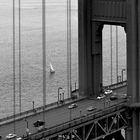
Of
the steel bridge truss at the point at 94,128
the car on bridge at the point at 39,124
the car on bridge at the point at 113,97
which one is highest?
the car on bridge at the point at 113,97

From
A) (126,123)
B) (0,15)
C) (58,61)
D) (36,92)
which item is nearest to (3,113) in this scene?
(36,92)

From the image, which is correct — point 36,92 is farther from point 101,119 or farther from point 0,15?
point 0,15

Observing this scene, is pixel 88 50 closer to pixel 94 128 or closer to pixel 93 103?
pixel 93 103

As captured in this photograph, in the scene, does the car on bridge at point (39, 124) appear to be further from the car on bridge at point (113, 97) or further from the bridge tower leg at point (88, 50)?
the bridge tower leg at point (88, 50)

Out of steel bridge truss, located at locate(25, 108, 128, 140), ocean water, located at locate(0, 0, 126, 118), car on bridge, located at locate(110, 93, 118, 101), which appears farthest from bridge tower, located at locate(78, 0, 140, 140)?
ocean water, located at locate(0, 0, 126, 118)

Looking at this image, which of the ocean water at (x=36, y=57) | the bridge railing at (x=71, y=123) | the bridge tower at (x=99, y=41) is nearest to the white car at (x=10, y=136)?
the bridge railing at (x=71, y=123)

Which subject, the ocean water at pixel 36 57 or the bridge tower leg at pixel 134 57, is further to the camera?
the ocean water at pixel 36 57
